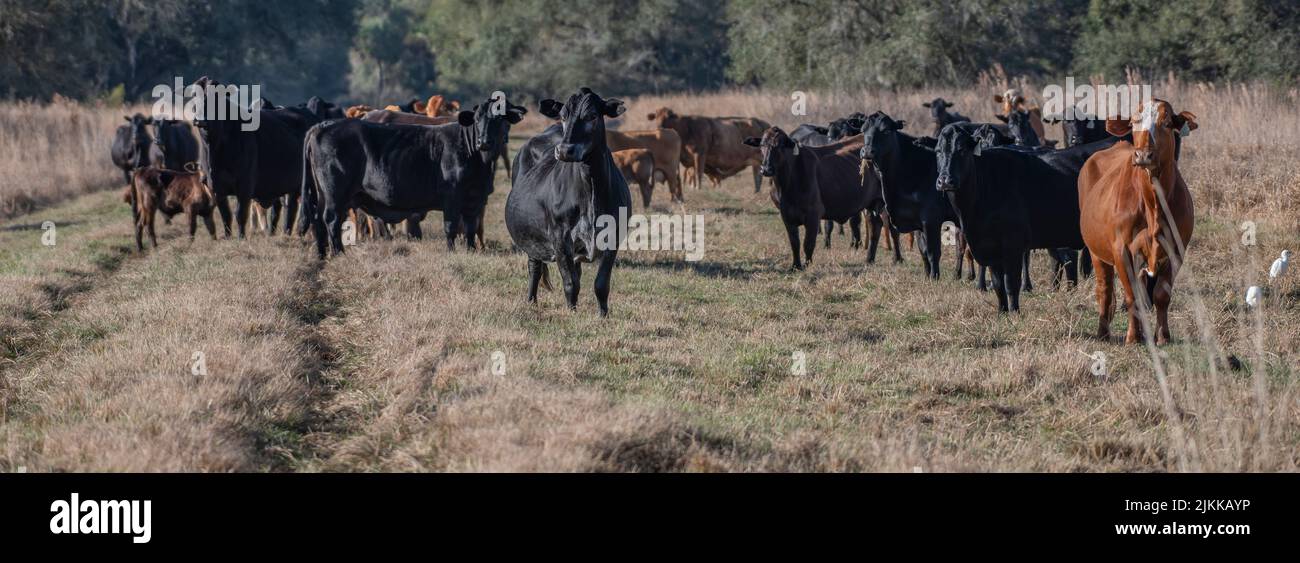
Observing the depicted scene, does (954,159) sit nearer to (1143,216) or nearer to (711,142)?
(1143,216)

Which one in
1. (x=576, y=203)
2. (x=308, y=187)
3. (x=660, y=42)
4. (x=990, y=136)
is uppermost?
(x=660, y=42)

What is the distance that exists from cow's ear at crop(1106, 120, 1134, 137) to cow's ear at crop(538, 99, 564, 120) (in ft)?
13.1

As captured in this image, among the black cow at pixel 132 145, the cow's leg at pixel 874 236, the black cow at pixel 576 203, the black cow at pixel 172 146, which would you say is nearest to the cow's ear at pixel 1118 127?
the black cow at pixel 576 203

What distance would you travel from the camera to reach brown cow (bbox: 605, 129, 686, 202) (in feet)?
69.9

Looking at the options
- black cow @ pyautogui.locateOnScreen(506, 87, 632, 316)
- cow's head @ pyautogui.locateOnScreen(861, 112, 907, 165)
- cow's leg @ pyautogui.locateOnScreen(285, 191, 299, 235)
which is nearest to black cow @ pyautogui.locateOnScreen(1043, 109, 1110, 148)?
cow's head @ pyautogui.locateOnScreen(861, 112, 907, 165)

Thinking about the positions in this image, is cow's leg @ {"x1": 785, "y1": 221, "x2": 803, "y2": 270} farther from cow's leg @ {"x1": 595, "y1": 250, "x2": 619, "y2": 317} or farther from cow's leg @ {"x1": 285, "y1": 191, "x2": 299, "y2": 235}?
cow's leg @ {"x1": 285, "y1": 191, "x2": 299, "y2": 235}

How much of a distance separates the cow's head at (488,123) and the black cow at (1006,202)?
4.79 metres

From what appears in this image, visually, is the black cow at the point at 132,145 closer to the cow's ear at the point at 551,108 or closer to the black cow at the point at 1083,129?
the cow's ear at the point at 551,108

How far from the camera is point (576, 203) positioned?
991 cm

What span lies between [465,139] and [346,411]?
7348 millimetres

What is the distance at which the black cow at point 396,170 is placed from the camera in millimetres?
13633

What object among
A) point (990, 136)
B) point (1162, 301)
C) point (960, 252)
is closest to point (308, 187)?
point (960, 252)

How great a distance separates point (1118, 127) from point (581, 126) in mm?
3796
